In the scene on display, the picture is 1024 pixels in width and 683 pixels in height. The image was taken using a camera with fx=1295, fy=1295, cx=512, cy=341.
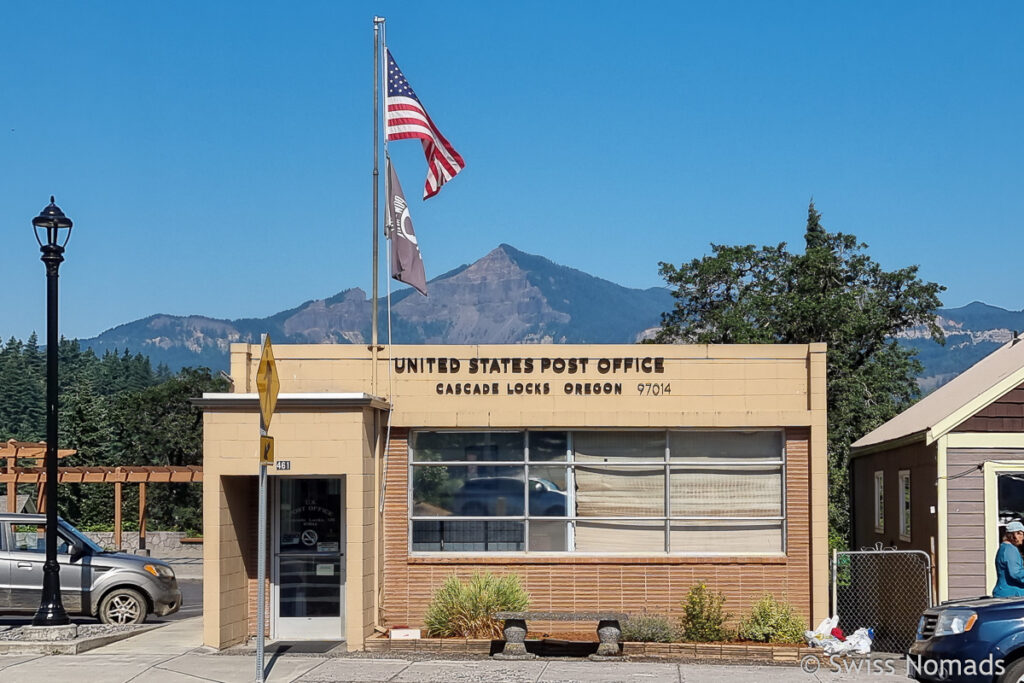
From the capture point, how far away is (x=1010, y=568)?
15.3 metres

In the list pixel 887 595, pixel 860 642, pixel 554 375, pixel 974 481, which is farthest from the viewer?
pixel 887 595

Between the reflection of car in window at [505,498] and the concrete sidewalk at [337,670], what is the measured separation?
2.68 meters

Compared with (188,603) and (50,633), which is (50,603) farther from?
(188,603)

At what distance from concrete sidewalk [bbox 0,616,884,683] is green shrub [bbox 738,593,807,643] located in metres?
1.28

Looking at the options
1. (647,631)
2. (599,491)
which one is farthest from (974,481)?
(599,491)

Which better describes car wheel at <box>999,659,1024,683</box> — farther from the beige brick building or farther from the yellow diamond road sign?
the yellow diamond road sign

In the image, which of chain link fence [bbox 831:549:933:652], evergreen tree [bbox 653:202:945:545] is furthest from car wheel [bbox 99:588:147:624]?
evergreen tree [bbox 653:202:945:545]

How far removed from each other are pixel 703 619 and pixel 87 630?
8319 mm

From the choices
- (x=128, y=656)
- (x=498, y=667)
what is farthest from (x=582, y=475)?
(x=128, y=656)

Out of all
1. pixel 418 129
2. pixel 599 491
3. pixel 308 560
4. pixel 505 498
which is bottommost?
pixel 308 560

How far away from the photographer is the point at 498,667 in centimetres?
1532

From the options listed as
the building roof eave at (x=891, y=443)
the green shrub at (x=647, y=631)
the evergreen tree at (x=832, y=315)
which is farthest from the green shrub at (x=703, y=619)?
the evergreen tree at (x=832, y=315)

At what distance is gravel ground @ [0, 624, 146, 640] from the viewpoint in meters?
16.5

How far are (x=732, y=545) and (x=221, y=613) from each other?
22.7 feet
